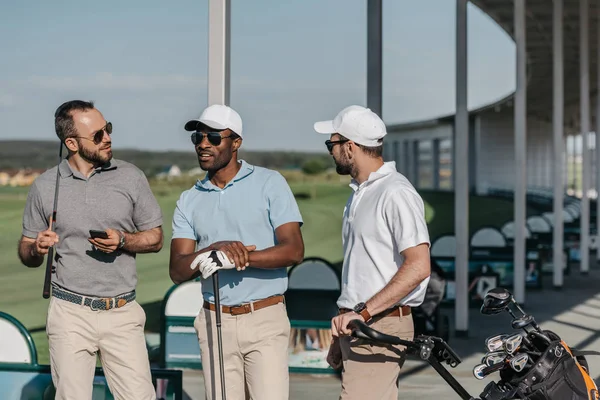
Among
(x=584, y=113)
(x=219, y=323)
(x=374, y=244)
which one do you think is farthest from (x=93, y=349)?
(x=584, y=113)

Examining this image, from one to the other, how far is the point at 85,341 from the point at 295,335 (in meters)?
3.75

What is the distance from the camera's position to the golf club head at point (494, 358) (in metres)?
3.60

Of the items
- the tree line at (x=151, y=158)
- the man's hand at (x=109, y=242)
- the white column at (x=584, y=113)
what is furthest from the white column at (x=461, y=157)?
the tree line at (x=151, y=158)

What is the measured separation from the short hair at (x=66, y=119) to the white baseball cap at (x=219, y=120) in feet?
1.67

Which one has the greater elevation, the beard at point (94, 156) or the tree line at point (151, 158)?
the tree line at point (151, 158)

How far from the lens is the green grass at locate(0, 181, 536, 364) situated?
28.2 m

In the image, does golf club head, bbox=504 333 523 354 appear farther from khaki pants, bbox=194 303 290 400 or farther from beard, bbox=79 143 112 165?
beard, bbox=79 143 112 165

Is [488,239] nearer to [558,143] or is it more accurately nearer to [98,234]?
[558,143]

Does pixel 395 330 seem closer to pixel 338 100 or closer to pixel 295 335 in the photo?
pixel 295 335

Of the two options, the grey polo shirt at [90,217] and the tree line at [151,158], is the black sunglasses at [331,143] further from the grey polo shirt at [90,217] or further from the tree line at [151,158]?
the tree line at [151,158]

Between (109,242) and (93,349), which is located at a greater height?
(109,242)

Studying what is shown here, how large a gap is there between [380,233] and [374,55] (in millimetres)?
2732

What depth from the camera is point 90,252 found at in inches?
173

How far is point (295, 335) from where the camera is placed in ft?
26.4
